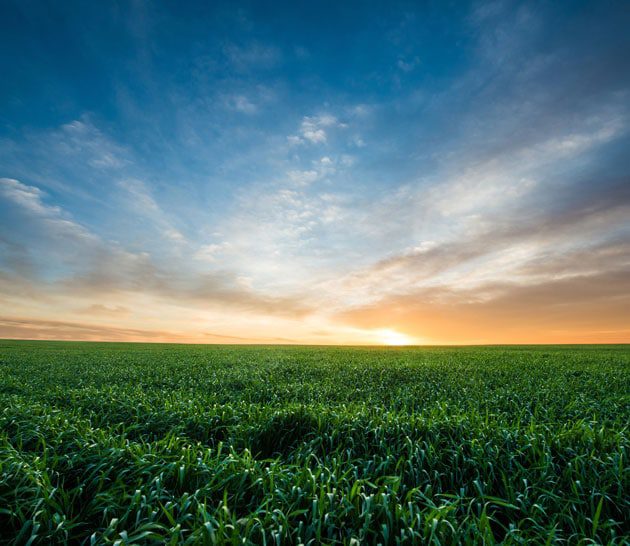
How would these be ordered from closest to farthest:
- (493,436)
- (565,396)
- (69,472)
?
(69,472), (493,436), (565,396)

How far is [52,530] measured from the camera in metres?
3.73

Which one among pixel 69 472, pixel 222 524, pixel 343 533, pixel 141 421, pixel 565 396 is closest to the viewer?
pixel 222 524

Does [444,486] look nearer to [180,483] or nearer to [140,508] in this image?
[180,483]

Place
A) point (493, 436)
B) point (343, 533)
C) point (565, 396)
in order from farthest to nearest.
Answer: point (565, 396), point (493, 436), point (343, 533)

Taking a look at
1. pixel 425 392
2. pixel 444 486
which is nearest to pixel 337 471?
pixel 444 486

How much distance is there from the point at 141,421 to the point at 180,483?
15.9ft

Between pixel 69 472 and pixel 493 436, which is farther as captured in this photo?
pixel 493 436

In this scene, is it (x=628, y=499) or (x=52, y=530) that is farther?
(x=628, y=499)

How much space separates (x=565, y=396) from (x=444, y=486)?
8.69 meters

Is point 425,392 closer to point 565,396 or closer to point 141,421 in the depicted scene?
point 565,396

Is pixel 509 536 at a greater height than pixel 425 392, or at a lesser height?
lesser

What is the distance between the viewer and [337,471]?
546 centimetres

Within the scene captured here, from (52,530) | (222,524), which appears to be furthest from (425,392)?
(52,530)

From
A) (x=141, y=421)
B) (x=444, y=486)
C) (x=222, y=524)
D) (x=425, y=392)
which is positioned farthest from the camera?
(x=425, y=392)
